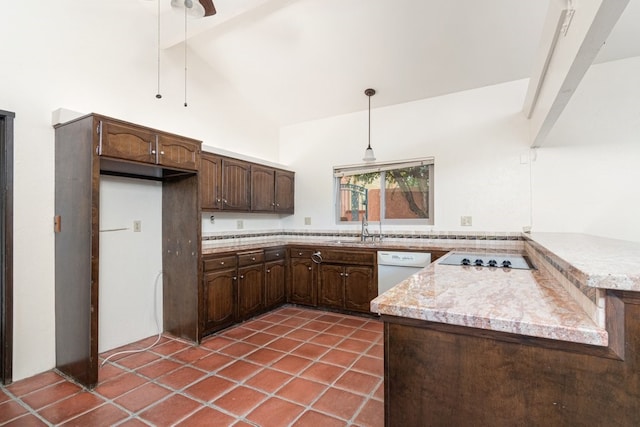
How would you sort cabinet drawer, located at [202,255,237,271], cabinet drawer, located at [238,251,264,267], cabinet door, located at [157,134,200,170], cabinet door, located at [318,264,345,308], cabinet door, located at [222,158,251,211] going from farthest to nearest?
cabinet door, located at [318,264,345,308], cabinet door, located at [222,158,251,211], cabinet drawer, located at [238,251,264,267], cabinet drawer, located at [202,255,237,271], cabinet door, located at [157,134,200,170]

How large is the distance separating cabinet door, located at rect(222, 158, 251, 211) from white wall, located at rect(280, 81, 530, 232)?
3.84 feet

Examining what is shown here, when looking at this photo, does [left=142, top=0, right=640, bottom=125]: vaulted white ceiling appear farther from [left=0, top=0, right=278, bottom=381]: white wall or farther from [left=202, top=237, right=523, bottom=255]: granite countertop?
[left=202, top=237, right=523, bottom=255]: granite countertop

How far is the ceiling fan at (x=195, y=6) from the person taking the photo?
6.23 feet

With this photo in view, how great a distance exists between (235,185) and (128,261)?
4.45 ft

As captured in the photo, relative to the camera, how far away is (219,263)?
3.15 m

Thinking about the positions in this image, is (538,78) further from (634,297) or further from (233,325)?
(233,325)

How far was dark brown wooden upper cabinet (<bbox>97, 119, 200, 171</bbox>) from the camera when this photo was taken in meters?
2.23

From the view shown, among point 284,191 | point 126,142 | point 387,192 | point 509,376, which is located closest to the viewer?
point 509,376

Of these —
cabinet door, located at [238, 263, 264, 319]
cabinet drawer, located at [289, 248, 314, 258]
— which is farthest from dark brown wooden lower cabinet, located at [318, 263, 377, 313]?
cabinet door, located at [238, 263, 264, 319]

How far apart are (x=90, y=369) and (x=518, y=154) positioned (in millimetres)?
4267

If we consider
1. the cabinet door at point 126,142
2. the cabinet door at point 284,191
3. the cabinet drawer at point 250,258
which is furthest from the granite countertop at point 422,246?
the cabinet door at point 126,142

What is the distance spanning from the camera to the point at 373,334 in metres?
3.11

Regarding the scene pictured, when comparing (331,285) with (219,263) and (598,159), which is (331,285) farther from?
(598,159)

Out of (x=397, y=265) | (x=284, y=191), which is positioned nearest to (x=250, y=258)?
(x=284, y=191)
